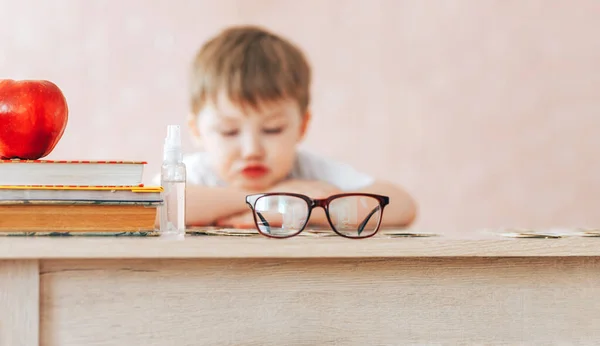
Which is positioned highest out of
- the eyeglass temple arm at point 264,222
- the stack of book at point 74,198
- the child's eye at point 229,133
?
the child's eye at point 229,133

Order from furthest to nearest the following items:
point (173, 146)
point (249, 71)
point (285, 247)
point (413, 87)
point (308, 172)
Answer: point (413, 87) < point (308, 172) < point (249, 71) < point (173, 146) < point (285, 247)

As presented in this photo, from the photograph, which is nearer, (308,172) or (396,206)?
(396,206)

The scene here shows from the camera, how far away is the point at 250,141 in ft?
5.13

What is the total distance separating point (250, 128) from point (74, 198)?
90 centimetres

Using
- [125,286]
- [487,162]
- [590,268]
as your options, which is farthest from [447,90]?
[125,286]

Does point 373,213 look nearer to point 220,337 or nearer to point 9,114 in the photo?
point 220,337

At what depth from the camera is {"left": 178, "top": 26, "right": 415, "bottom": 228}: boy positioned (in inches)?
55.6

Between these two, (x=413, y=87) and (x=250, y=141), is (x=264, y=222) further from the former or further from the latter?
(x=413, y=87)

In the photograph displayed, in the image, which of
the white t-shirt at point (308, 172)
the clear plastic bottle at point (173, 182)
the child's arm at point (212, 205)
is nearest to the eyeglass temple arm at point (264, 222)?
the clear plastic bottle at point (173, 182)

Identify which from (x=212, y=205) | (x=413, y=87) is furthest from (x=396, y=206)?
(x=413, y=87)

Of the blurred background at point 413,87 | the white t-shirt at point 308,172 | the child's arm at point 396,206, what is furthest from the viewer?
the blurred background at point 413,87

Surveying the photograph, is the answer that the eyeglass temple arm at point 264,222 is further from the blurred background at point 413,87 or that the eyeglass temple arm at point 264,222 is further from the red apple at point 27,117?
the blurred background at point 413,87

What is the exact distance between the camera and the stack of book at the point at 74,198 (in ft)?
2.18

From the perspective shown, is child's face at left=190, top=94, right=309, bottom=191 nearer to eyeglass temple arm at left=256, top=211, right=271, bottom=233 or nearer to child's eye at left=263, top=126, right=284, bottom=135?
child's eye at left=263, top=126, right=284, bottom=135
